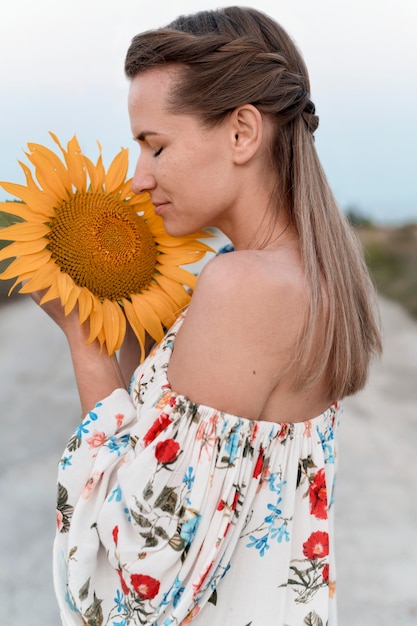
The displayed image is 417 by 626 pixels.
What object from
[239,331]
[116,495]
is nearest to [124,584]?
[116,495]

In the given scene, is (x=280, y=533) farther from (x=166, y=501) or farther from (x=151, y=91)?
(x=151, y=91)

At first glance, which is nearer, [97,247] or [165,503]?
[165,503]

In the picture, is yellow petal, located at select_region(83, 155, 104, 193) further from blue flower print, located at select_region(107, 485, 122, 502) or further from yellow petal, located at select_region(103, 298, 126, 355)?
blue flower print, located at select_region(107, 485, 122, 502)

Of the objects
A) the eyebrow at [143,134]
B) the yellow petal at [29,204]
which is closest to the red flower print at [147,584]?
Answer: the yellow petal at [29,204]

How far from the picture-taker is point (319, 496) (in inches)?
59.1

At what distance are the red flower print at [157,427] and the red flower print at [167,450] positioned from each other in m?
0.03

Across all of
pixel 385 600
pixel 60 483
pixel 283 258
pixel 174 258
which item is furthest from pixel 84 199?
pixel 385 600

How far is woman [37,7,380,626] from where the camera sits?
130 centimetres

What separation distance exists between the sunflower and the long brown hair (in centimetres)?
25

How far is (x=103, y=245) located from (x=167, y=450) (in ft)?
1.58

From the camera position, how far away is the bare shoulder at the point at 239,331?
1.27 meters

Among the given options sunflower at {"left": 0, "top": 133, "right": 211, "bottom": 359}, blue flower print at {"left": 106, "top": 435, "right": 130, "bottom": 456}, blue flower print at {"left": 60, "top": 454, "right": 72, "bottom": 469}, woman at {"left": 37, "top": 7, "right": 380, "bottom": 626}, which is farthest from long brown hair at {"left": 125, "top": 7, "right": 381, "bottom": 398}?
blue flower print at {"left": 60, "top": 454, "right": 72, "bottom": 469}

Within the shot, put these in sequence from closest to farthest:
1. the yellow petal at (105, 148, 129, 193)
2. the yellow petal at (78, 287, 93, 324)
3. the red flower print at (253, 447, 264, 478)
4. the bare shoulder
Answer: the bare shoulder, the red flower print at (253, 447, 264, 478), the yellow petal at (78, 287, 93, 324), the yellow petal at (105, 148, 129, 193)

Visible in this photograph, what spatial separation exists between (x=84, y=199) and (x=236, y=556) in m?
0.80
